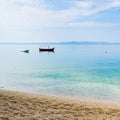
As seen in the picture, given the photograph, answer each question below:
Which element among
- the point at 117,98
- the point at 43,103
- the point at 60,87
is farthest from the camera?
the point at 60,87

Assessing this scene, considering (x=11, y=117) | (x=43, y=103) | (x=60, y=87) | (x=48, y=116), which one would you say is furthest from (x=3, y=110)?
(x=60, y=87)

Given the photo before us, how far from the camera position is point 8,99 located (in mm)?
11938

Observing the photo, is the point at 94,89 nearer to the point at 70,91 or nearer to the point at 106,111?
the point at 70,91

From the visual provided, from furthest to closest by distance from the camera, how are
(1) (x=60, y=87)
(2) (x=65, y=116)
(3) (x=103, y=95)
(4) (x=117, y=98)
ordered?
(1) (x=60, y=87) → (3) (x=103, y=95) → (4) (x=117, y=98) → (2) (x=65, y=116)

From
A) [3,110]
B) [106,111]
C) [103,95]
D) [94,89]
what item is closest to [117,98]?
[103,95]

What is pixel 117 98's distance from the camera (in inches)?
720

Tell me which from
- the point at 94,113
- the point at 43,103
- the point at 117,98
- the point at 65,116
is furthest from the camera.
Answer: the point at 117,98

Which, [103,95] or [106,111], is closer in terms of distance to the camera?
[106,111]

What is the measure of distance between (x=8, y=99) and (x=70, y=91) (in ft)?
31.0

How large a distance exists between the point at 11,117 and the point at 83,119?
2.45 m

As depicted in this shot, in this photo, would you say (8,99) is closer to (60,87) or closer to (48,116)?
(48,116)

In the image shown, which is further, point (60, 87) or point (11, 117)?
point (60, 87)

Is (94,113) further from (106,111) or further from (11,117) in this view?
(11,117)

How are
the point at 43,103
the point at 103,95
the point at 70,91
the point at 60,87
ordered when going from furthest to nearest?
the point at 60,87, the point at 70,91, the point at 103,95, the point at 43,103
